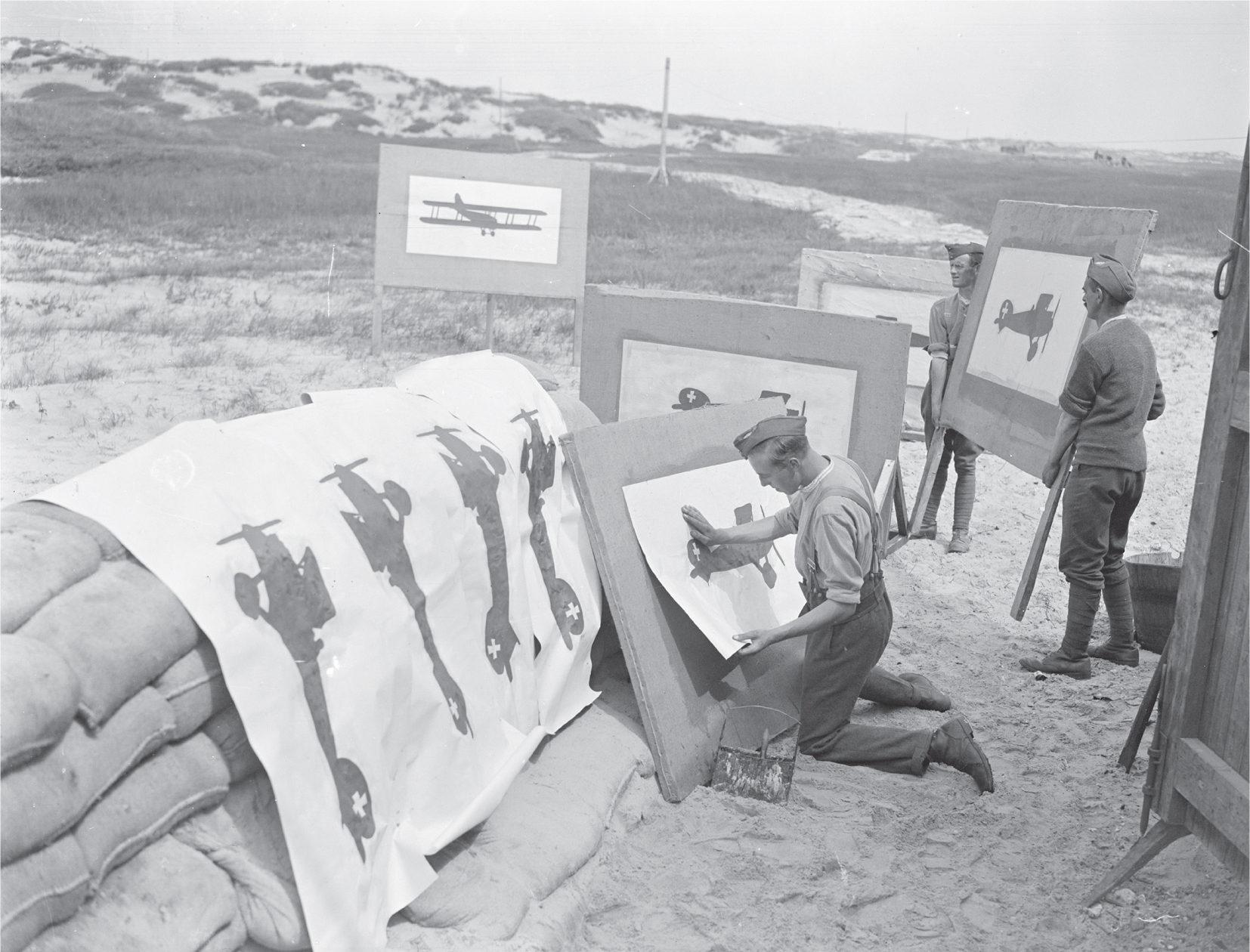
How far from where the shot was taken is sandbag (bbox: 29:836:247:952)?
7.71ft

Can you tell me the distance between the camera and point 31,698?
2268 mm

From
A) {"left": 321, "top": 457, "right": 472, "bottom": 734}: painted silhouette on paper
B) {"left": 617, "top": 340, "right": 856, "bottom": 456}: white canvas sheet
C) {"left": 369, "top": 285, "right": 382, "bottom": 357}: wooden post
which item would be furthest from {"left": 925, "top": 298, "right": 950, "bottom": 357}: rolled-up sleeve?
{"left": 369, "top": 285, "right": 382, "bottom": 357}: wooden post

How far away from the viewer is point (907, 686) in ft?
17.1

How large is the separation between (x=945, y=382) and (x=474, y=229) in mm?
6292

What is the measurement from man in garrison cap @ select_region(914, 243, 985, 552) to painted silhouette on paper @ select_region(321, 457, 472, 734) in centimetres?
468

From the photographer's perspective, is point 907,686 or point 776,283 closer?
point 907,686

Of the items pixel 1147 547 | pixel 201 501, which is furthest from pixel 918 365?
pixel 201 501

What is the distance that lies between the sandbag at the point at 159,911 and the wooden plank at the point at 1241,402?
119 inches

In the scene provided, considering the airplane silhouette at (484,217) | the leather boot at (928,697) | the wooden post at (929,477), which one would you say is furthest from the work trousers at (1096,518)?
the airplane silhouette at (484,217)

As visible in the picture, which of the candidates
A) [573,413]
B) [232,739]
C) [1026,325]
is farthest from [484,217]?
[232,739]

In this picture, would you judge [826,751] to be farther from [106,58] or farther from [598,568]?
[106,58]

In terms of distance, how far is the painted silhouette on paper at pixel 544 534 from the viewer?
4.37 m

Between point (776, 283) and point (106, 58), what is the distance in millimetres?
39977

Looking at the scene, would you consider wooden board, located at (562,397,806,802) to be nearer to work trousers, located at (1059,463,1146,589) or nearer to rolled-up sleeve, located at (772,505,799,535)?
rolled-up sleeve, located at (772,505,799,535)
